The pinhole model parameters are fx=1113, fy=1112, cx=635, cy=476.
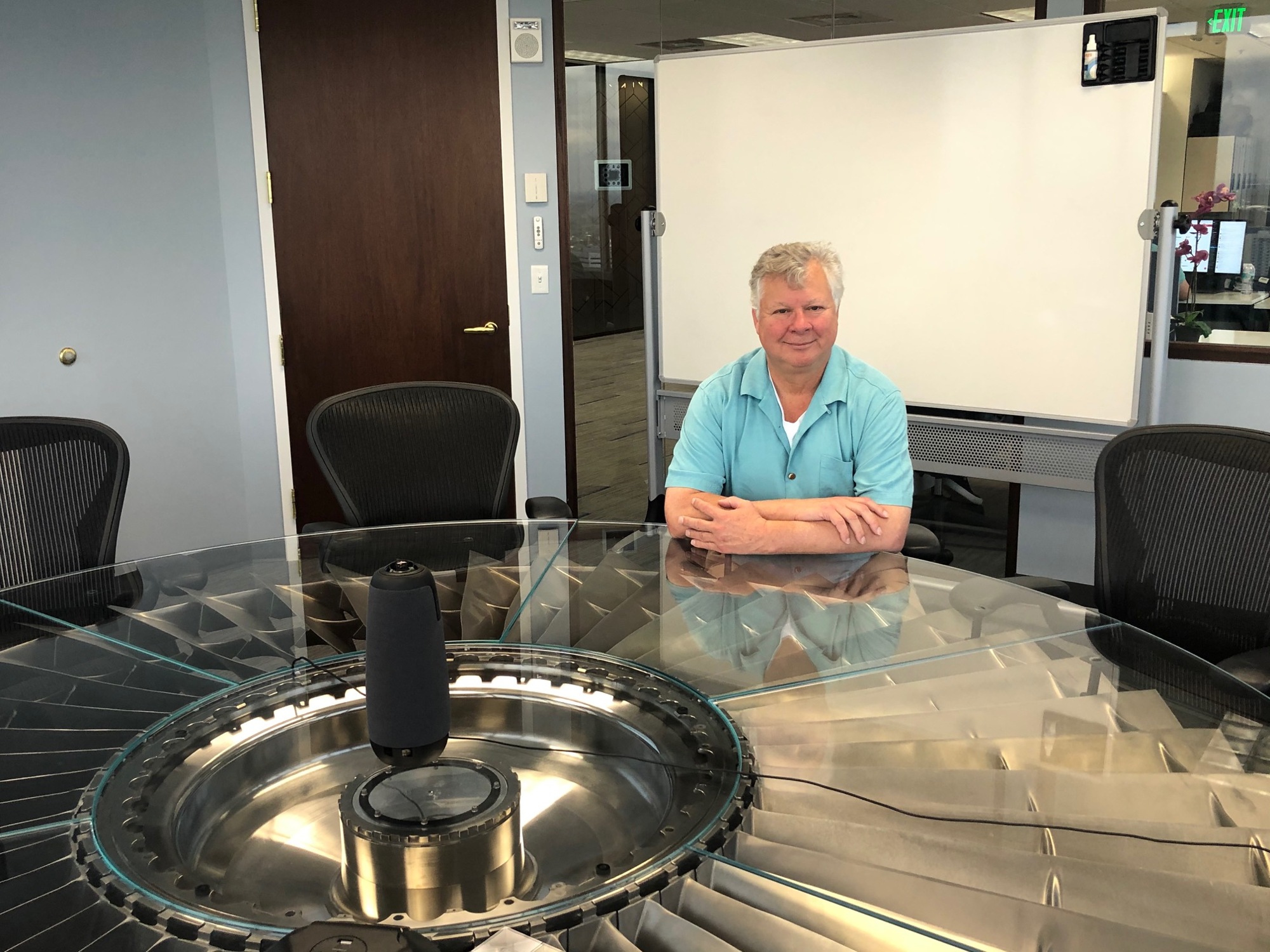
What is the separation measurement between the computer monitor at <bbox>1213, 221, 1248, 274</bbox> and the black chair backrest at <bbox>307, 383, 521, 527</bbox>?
251cm

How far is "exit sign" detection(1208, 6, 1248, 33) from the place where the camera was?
363 cm

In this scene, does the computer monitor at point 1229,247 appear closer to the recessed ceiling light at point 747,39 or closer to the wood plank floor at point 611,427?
the recessed ceiling light at point 747,39

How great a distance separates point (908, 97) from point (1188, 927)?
130 inches

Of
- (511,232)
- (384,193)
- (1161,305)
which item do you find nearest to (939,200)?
(1161,305)

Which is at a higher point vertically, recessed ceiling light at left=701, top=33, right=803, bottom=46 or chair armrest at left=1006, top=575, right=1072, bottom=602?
recessed ceiling light at left=701, top=33, right=803, bottom=46

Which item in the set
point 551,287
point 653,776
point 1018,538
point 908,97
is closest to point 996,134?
point 908,97

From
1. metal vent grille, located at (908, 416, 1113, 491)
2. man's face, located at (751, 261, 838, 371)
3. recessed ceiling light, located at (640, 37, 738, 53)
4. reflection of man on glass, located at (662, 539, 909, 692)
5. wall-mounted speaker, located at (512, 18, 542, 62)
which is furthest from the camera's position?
recessed ceiling light, located at (640, 37, 738, 53)

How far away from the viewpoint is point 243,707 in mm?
1646

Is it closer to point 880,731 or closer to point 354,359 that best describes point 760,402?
point 880,731

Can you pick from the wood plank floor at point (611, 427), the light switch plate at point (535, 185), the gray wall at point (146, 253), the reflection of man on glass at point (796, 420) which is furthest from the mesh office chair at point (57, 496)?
the wood plank floor at point (611, 427)

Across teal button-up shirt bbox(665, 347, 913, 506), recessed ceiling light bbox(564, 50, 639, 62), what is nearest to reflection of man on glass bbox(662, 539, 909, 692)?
teal button-up shirt bbox(665, 347, 913, 506)

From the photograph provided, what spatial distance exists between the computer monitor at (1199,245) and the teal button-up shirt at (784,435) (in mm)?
1794

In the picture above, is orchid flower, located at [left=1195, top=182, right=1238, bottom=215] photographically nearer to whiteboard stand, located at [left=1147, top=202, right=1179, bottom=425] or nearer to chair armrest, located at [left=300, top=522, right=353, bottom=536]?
whiteboard stand, located at [left=1147, top=202, right=1179, bottom=425]

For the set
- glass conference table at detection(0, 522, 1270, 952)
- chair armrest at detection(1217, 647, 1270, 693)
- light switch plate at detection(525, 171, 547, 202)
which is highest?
light switch plate at detection(525, 171, 547, 202)
